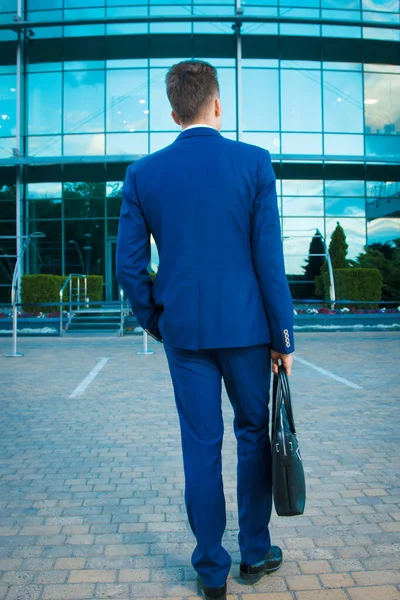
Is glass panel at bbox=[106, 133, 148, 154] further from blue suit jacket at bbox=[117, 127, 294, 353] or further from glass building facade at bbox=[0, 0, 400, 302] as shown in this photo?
blue suit jacket at bbox=[117, 127, 294, 353]

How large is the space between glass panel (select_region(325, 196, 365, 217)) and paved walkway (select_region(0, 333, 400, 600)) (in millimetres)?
17488

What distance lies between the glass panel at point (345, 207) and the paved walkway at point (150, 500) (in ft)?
57.4

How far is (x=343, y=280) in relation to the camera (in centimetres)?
1914

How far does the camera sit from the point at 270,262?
2344 millimetres

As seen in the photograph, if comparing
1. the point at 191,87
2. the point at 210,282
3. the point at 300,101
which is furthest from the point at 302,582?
the point at 300,101

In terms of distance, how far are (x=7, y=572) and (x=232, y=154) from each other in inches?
82.2

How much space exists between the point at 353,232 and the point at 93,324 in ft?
39.8

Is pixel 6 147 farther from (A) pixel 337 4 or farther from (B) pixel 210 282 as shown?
(B) pixel 210 282

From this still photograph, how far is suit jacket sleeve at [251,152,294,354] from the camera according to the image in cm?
235

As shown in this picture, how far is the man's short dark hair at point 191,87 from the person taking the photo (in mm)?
2385

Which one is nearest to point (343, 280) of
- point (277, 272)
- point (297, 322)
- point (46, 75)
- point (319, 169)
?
point (297, 322)

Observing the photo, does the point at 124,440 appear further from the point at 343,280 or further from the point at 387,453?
the point at 343,280

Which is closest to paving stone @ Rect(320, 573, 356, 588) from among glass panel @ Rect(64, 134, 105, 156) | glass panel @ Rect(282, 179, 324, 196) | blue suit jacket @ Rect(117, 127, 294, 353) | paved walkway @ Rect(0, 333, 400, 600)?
paved walkway @ Rect(0, 333, 400, 600)

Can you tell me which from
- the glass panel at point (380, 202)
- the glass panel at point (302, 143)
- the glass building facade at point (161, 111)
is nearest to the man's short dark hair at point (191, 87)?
the glass building facade at point (161, 111)
